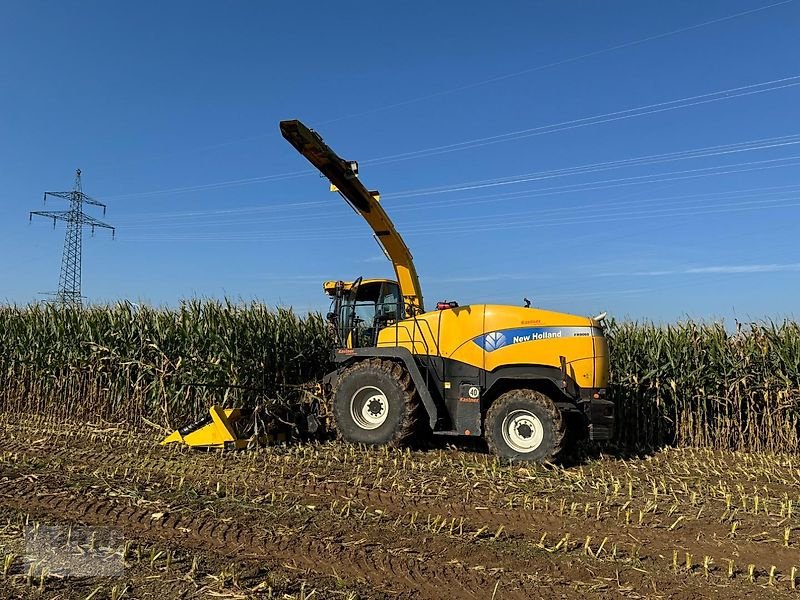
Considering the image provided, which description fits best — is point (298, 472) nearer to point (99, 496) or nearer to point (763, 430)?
point (99, 496)

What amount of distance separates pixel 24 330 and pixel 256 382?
18.4 ft

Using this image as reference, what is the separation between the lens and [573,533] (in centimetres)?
517

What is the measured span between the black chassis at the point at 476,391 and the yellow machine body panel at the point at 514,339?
10 centimetres

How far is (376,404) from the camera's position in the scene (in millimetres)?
8719

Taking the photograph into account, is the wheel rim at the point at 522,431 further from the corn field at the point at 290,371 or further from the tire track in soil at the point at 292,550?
the tire track in soil at the point at 292,550

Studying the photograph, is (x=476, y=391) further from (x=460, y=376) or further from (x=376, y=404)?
(x=376, y=404)

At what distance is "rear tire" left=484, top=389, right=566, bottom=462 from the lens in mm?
7602

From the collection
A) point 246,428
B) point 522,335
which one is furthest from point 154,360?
point 522,335

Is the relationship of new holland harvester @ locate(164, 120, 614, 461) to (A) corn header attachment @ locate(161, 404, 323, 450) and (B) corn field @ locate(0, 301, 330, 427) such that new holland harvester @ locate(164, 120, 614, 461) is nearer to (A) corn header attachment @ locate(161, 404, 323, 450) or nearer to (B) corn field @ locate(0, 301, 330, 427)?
(A) corn header attachment @ locate(161, 404, 323, 450)

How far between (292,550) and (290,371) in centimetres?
638

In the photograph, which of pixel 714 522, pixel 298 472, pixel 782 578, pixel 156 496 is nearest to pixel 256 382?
pixel 298 472

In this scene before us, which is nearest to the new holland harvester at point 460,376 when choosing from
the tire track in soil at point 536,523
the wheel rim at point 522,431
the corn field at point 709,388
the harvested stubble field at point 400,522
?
the wheel rim at point 522,431

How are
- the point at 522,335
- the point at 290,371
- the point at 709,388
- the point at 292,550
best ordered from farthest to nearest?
the point at 290,371 → the point at 709,388 → the point at 522,335 → the point at 292,550

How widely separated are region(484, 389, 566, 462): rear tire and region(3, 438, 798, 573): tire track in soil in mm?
1949
